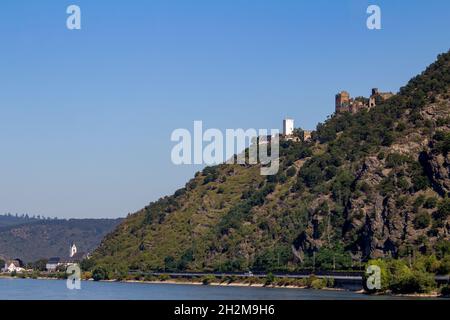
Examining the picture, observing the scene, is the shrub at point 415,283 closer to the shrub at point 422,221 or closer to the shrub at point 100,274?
the shrub at point 422,221

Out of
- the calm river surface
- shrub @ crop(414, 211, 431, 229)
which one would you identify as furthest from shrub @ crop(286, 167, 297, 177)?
the calm river surface

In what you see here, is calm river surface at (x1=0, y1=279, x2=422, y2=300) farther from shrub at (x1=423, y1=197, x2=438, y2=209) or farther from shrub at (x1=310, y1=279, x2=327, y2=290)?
shrub at (x1=423, y1=197, x2=438, y2=209)

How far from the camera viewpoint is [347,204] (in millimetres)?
143625

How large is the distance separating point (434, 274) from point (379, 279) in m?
5.59

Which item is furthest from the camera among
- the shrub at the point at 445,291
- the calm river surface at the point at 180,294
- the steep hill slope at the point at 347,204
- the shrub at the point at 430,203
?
the steep hill slope at the point at 347,204

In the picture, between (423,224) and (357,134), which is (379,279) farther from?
(357,134)

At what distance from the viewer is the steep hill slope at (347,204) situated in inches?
4957

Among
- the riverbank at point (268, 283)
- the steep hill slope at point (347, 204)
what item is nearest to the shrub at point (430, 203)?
the steep hill slope at point (347, 204)

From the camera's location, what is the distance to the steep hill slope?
125900 millimetres

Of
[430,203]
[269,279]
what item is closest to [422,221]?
[430,203]

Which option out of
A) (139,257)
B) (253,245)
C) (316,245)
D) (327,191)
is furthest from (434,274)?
(139,257)

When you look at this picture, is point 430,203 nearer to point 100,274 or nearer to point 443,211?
point 443,211

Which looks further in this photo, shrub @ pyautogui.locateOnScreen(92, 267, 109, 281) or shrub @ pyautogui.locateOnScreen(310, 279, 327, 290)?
shrub @ pyautogui.locateOnScreen(92, 267, 109, 281)
